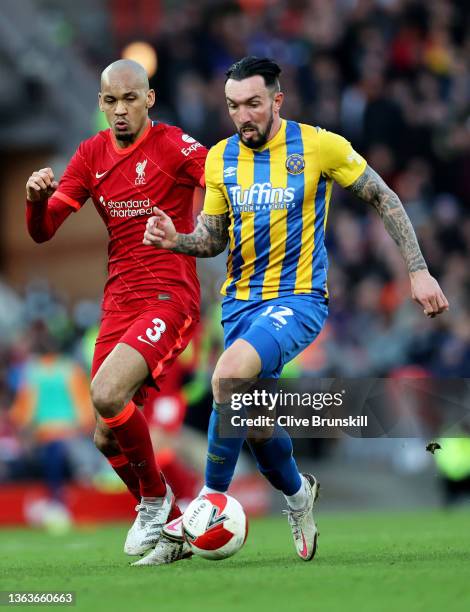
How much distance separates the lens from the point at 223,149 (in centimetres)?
705

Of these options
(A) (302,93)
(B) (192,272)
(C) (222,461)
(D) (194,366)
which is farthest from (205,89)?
(C) (222,461)

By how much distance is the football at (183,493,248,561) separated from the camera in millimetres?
6621

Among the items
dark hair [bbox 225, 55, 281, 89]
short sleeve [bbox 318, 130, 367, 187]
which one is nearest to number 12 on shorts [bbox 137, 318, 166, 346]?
short sleeve [bbox 318, 130, 367, 187]

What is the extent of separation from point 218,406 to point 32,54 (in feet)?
45.3

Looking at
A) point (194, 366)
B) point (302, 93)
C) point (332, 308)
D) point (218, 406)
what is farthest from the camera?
point (302, 93)

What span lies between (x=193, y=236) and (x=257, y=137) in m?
0.58

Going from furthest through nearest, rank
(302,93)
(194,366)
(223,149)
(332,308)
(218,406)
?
(302,93) < (332,308) < (194,366) < (223,149) < (218,406)

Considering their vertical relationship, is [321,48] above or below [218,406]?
above

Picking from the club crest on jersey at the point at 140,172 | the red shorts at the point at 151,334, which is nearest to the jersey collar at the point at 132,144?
the club crest on jersey at the point at 140,172

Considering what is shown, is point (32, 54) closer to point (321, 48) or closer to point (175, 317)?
point (321, 48)

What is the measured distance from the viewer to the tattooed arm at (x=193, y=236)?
6582 millimetres

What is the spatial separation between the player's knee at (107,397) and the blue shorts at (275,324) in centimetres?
61

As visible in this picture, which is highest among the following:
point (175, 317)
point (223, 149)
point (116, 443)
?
point (223, 149)

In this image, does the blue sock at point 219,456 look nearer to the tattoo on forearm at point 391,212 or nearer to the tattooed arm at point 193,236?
the tattooed arm at point 193,236
